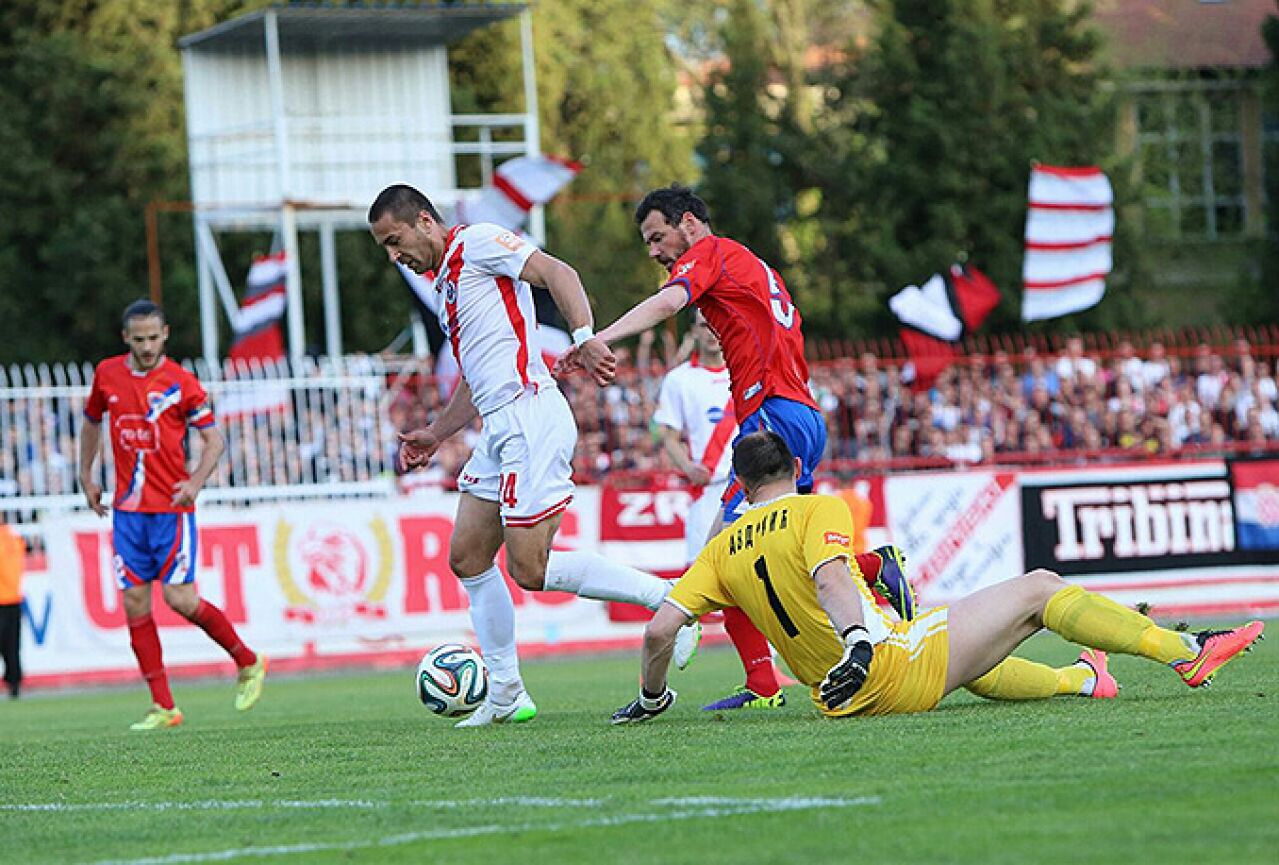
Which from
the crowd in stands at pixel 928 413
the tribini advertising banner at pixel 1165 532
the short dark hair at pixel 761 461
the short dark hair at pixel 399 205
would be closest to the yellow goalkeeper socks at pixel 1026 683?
the short dark hair at pixel 761 461

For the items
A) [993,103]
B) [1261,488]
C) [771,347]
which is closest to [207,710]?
[771,347]

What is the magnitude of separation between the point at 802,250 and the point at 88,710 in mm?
28332

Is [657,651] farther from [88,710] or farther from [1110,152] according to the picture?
[1110,152]

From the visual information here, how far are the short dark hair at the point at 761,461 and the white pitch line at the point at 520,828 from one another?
2.31 meters

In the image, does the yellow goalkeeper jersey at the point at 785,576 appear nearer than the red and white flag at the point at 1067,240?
Yes

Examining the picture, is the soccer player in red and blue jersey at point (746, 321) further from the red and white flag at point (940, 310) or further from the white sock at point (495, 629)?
the red and white flag at point (940, 310)

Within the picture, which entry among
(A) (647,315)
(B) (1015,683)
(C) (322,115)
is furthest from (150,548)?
(C) (322,115)

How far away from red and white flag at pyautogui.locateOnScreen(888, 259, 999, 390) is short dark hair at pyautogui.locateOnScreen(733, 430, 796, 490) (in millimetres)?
15117

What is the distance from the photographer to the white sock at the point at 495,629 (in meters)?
9.72

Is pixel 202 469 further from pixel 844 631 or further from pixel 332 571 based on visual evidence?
pixel 332 571

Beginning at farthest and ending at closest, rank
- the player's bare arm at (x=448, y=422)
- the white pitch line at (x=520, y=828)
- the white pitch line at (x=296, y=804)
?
the player's bare arm at (x=448, y=422), the white pitch line at (x=296, y=804), the white pitch line at (x=520, y=828)

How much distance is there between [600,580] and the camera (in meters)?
9.69

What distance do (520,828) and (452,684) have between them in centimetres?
376

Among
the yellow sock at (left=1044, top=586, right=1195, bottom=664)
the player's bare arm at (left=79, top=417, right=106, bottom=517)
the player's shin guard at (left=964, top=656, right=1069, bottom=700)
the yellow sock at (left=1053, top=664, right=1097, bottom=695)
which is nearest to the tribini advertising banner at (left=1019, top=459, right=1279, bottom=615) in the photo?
the player's bare arm at (left=79, top=417, right=106, bottom=517)
